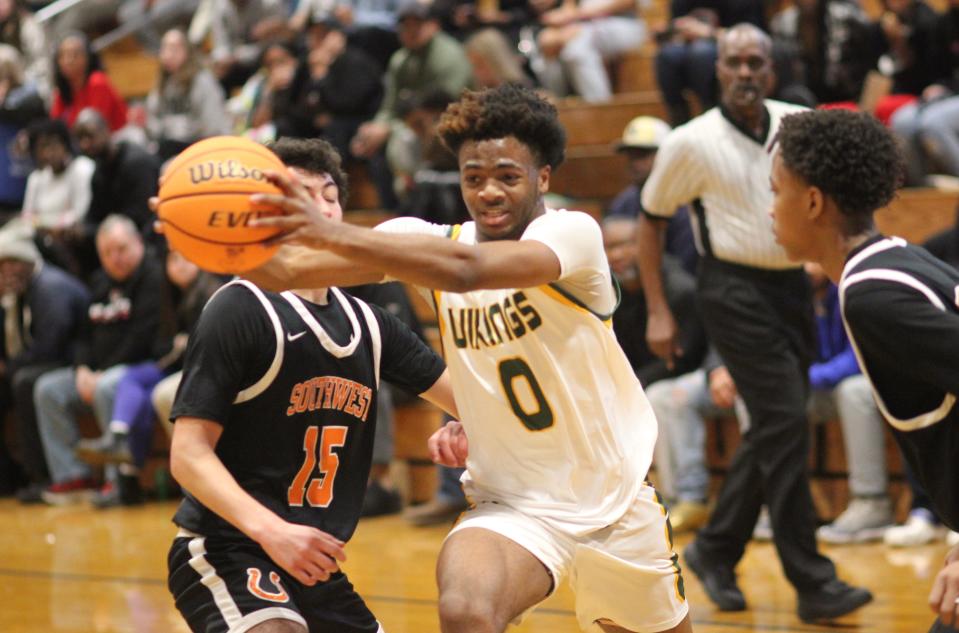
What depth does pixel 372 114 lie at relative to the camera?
35.4ft

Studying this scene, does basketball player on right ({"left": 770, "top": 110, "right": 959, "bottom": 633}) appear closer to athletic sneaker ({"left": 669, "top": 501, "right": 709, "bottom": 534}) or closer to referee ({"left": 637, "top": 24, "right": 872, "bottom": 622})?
referee ({"left": 637, "top": 24, "right": 872, "bottom": 622})

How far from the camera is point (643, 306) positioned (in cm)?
773

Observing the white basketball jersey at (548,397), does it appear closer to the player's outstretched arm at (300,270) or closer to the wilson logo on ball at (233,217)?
the player's outstretched arm at (300,270)

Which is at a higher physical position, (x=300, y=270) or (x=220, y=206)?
(x=220, y=206)

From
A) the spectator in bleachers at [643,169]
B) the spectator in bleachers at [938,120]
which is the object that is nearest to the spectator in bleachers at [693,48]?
the spectator in bleachers at [643,169]

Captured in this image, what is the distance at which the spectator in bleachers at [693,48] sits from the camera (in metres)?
9.13

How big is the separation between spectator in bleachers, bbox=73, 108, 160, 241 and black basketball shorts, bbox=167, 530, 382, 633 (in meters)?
7.30

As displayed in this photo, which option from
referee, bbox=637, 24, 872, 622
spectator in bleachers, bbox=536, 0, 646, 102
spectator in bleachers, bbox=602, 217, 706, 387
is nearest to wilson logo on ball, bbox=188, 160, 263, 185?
referee, bbox=637, 24, 872, 622

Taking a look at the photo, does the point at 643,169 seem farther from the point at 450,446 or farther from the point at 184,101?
the point at 450,446

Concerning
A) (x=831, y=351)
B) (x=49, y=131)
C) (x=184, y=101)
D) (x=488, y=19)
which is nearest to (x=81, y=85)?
(x=184, y=101)

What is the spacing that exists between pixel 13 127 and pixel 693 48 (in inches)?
238

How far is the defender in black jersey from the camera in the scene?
3.36 metres

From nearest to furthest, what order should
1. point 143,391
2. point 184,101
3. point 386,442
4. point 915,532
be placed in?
point 915,532 → point 386,442 → point 143,391 → point 184,101

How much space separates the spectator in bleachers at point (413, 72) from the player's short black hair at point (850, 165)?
6.84 m
